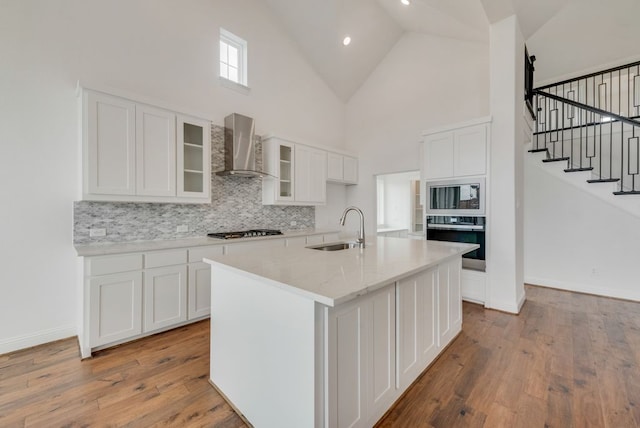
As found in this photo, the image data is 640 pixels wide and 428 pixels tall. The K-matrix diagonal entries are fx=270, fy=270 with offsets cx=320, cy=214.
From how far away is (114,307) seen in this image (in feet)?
7.73

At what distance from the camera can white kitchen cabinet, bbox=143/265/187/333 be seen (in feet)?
8.35

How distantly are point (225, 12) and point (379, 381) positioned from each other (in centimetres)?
470

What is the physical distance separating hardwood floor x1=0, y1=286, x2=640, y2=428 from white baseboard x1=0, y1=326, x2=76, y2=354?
7 centimetres

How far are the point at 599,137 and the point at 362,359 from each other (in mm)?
5892

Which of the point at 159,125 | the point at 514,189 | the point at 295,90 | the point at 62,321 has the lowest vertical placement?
the point at 62,321

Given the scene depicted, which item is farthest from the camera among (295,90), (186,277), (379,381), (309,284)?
(295,90)

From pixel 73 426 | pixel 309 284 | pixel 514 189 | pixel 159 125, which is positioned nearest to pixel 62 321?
pixel 73 426

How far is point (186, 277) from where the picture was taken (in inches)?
110

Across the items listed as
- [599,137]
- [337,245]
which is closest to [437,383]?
[337,245]

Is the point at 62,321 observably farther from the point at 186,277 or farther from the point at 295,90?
the point at 295,90

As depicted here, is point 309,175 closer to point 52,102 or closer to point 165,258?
point 165,258

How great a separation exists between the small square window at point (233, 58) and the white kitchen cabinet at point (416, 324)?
3.75m

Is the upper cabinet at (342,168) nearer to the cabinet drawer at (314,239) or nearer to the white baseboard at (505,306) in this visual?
the cabinet drawer at (314,239)

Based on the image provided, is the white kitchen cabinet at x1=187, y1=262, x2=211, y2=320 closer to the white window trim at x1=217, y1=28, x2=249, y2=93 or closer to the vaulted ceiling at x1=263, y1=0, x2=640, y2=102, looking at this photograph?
the white window trim at x1=217, y1=28, x2=249, y2=93
